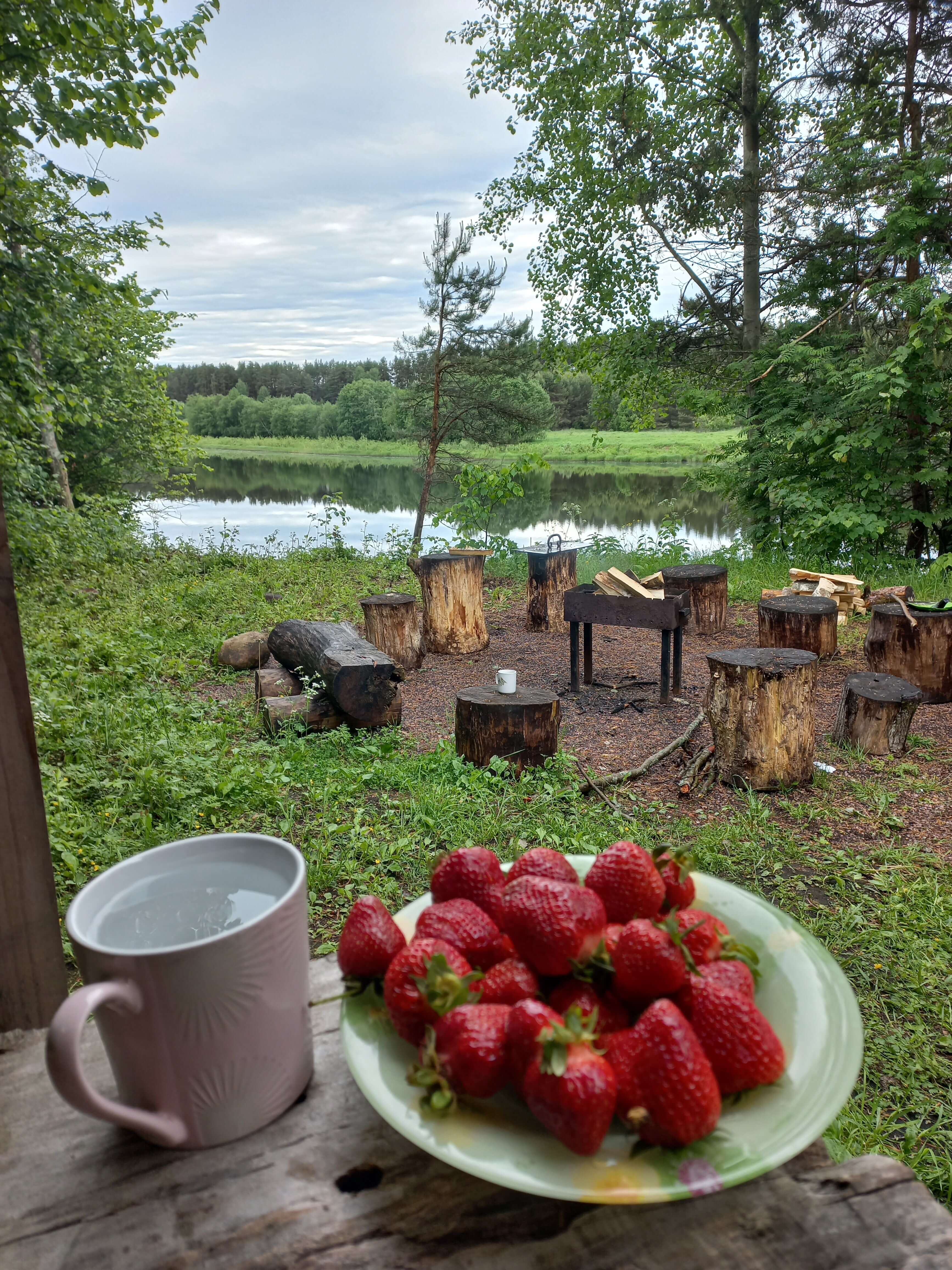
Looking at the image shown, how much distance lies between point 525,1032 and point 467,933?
160 millimetres

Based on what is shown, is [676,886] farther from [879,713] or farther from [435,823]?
[879,713]

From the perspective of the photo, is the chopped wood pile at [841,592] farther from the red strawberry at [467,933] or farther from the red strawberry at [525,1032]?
the red strawberry at [525,1032]

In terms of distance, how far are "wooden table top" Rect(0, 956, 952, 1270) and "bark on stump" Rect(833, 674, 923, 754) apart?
12.5 feet

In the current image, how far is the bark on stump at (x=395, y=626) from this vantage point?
623 centimetres

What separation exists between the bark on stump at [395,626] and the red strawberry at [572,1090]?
5641 mm

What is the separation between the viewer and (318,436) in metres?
39.7

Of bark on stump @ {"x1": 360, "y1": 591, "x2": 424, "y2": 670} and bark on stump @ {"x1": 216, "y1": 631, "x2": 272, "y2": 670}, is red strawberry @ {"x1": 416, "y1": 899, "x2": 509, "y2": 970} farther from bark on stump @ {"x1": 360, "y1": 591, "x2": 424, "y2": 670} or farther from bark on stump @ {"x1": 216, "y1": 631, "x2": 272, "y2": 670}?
bark on stump @ {"x1": 360, "y1": 591, "x2": 424, "y2": 670}

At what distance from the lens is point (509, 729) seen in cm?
395

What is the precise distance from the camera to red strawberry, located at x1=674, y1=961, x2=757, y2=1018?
73 centimetres

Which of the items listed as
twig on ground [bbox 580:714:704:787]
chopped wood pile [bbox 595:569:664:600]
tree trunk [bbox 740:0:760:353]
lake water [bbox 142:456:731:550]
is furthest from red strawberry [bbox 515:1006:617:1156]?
tree trunk [bbox 740:0:760:353]

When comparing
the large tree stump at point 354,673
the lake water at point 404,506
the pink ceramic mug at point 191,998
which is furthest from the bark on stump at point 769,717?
the lake water at point 404,506

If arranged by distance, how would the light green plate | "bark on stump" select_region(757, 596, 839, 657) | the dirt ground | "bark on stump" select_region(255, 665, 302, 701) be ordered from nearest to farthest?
the light green plate < the dirt ground < "bark on stump" select_region(255, 665, 302, 701) < "bark on stump" select_region(757, 596, 839, 657)

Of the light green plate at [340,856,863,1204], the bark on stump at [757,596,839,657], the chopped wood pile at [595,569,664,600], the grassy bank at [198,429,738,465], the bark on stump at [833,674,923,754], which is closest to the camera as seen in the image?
the light green plate at [340,856,863,1204]

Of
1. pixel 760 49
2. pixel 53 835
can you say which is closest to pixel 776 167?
pixel 760 49
